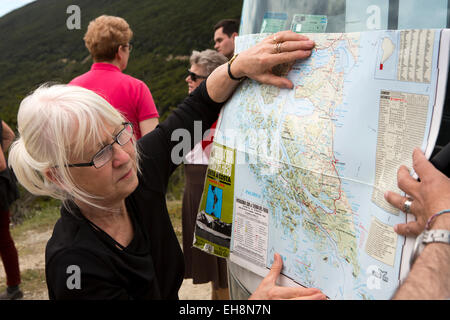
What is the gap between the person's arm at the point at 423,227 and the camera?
2.52 ft

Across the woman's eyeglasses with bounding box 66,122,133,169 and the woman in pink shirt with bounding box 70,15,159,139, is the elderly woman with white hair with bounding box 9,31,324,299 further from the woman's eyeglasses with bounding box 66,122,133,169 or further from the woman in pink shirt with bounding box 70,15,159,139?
the woman in pink shirt with bounding box 70,15,159,139

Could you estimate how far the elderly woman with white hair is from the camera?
111 cm

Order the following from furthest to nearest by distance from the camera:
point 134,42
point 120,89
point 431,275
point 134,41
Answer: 1. point 134,41
2. point 134,42
3. point 120,89
4. point 431,275

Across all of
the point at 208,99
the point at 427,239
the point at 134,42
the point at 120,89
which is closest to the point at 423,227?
the point at 427,239

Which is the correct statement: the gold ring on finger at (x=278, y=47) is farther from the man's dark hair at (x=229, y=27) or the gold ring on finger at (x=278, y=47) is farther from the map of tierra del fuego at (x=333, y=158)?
the man's dark hair at (x=229, y=27)

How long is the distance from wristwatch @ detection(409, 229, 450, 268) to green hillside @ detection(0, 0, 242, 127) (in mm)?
14499

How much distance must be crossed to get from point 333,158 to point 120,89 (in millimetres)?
1922

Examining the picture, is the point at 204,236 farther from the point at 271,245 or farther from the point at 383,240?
the point at 383,240

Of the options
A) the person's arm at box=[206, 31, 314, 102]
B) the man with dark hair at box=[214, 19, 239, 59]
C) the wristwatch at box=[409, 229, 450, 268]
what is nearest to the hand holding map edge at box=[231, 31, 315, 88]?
the person's arm at box=[206, 31, 314, 102]

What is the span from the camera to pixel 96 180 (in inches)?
47.0

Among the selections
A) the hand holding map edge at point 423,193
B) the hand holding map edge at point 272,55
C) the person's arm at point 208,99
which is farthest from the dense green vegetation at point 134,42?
the hand holding map edge at point 423,193

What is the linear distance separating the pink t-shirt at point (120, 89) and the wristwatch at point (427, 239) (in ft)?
6.69

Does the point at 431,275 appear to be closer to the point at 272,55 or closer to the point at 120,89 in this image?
the point at 272,55

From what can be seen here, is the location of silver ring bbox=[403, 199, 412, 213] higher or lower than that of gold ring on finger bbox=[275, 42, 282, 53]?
lower
